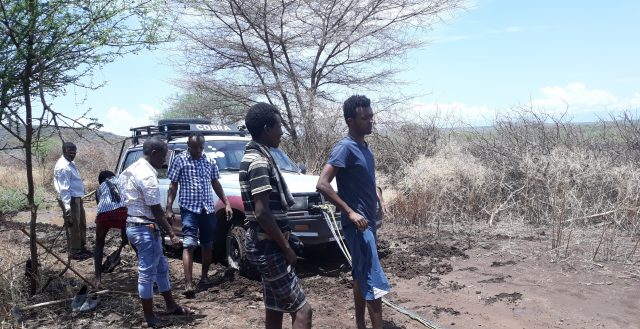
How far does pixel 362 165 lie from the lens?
4320mm

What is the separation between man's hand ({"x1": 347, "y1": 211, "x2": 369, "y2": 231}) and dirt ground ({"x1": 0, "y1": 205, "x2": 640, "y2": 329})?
148 cm

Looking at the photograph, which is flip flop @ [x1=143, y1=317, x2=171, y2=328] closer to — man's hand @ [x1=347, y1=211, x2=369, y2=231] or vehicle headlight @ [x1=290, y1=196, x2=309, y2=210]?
vehicle headlight @ [x1=290, y1=196, x2=309, y2=210]

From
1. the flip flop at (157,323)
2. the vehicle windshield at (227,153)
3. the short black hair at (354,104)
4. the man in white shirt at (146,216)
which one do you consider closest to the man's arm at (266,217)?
the short black hair at (354,104)

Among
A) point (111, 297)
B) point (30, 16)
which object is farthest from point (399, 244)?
point (30, 16)

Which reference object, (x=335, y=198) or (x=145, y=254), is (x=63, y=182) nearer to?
(x=145, y=254)

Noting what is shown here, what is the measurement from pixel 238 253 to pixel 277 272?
3.66 meters

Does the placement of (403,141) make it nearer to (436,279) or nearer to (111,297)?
(436,279)

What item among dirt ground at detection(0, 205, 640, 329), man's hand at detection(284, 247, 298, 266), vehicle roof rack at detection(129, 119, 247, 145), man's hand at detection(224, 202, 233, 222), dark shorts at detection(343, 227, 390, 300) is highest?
vehicle roof rack at detection(129, 119, 247, 145)

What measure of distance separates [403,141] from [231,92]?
570cm

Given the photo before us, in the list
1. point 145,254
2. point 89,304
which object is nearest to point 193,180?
point 145,254

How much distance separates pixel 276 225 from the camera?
3389 mm

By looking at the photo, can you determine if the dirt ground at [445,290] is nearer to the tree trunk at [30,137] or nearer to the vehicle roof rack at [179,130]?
the tree trunk at [30,137]

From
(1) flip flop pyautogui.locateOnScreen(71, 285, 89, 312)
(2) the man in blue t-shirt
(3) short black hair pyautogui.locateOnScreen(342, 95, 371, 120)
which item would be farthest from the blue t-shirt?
(1) flip flop pyautogui.locateOnScreen(71, 285, 89, 312)

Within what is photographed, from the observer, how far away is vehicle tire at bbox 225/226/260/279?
22.4 feet
